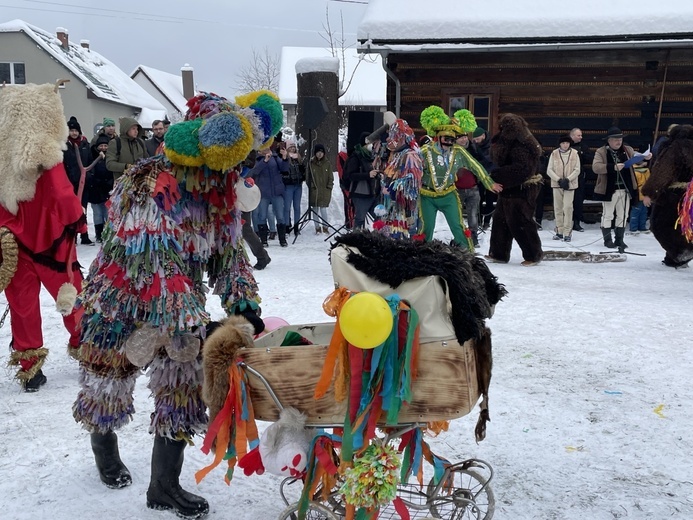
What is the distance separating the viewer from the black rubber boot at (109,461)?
11.3 feet

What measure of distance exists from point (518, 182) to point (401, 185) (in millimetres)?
1799

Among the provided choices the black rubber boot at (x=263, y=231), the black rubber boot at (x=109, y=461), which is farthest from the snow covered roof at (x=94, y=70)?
the black rubber boot at (x=109, y=461)

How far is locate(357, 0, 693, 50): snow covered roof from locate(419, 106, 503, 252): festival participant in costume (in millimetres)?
4550

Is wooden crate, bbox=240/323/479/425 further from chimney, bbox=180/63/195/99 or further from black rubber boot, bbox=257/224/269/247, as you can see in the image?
chimney, bbox=180/63/195/99

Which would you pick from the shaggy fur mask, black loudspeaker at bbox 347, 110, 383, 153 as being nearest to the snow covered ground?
the shaggy fur mask

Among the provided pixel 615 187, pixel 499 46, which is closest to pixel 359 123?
pixel 499 46

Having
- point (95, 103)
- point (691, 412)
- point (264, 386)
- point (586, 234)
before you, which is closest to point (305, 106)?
point (586, 234)

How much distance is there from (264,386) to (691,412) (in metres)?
3.05

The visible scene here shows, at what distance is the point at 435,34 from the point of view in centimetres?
1265

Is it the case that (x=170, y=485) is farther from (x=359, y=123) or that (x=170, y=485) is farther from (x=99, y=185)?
(x=359, y=123)

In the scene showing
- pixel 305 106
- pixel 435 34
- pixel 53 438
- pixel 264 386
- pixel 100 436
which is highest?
pixel 435 34

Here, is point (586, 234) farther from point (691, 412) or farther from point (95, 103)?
point (95, 103)

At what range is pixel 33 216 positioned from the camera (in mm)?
4699

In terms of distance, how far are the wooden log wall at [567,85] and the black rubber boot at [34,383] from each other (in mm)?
10035
